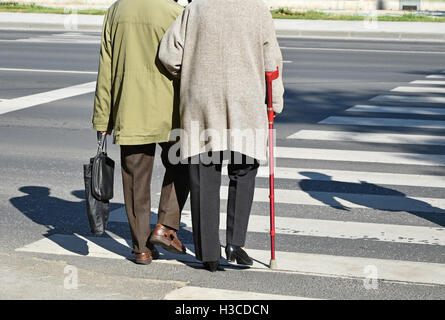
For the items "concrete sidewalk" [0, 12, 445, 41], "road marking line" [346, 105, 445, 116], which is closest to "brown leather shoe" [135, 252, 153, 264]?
"road marking line" [346, 105, 445, 116]

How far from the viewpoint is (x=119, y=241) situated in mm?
6062

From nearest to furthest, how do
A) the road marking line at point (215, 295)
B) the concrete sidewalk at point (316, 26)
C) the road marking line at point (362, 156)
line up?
the road marking line at point (215, 295) → the road marking line at point (362, 156) → the concrete sidewalk at point (316, 26)

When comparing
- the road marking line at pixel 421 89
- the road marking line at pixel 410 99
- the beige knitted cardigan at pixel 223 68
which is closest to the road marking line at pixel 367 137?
the road marking line at pixel 410 99

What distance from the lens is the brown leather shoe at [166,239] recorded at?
541cm

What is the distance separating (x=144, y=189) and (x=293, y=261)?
1.05 meters

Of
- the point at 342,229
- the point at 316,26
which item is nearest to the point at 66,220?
the point at 342,229

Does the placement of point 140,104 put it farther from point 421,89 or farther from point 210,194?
point 421,89

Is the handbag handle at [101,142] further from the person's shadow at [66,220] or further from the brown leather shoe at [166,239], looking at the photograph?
the person's shadow at [66,220]

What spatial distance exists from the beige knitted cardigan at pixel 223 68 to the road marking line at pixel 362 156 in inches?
148

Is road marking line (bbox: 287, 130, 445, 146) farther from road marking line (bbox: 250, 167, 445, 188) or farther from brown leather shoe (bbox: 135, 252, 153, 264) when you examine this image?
brown leather shoe (bbox: 135, 252, 153, 264)
